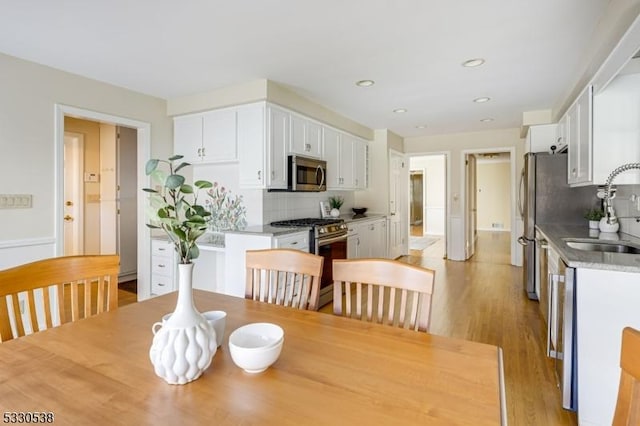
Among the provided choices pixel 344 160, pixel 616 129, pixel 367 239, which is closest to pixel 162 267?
pixel 367 239

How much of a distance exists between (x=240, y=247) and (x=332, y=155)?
2.00 meters

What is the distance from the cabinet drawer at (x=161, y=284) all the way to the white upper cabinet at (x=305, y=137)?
6.48ft

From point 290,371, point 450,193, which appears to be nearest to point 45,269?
point 290,371

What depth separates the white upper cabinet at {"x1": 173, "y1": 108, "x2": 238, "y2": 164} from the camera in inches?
141

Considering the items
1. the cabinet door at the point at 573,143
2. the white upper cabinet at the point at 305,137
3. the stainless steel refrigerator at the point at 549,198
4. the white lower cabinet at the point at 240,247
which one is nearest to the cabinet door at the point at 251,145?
the white upper cabinet at the point at 305,137

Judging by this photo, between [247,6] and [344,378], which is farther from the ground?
[247,6]

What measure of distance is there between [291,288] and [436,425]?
96 centimetres

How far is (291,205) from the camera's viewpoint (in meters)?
4.24

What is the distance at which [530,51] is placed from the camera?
8.90ft

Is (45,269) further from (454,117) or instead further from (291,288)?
(454,117)

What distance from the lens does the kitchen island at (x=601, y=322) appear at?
1606mm

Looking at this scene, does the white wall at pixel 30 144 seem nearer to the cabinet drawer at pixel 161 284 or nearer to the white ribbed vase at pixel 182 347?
the cabinet drawer at pixel 161 284

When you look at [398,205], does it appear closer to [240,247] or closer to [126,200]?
[240,247]

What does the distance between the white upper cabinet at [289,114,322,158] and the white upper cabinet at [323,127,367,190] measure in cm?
18
